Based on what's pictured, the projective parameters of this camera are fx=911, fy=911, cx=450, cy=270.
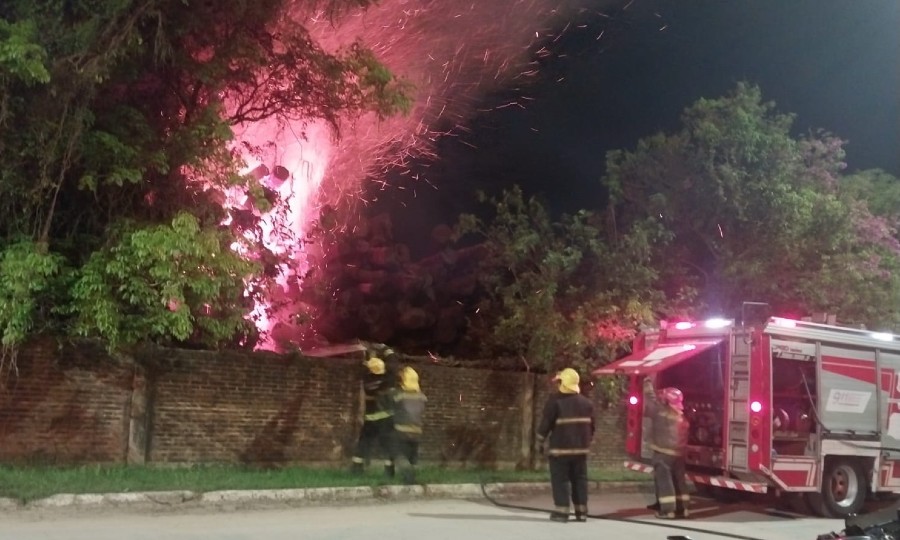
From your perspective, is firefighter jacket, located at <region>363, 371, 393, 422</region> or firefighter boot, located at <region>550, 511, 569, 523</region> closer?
firefighter boot, located at <region>550, 511, 569, 523</region>

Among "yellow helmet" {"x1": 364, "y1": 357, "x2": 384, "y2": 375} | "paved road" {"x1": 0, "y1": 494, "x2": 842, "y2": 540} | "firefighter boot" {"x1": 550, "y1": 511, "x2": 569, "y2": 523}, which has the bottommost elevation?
"paved road" {"x1": 0, "y1": 494, "x2": 842, "y2": 540}

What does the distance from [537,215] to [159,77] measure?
747 centimetres

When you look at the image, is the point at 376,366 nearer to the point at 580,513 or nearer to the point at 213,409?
the point at 213,409

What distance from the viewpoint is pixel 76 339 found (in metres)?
10.6

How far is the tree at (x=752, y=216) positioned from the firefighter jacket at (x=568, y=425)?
635 centimetres

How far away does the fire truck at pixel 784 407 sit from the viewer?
10.4m

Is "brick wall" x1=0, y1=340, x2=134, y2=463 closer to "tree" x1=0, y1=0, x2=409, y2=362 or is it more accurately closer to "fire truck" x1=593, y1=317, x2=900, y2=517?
"tree" x1=0, y1=0, x2=409, y2=362

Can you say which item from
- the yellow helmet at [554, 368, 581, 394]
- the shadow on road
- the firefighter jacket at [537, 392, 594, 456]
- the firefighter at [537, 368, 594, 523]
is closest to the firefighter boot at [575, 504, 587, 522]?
the firefighter at [537, 368, 594, 523]

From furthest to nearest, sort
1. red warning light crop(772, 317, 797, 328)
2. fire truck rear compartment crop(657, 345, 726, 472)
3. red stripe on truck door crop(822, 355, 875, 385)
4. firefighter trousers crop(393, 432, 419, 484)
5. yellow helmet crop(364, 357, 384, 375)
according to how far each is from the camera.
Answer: yellow helmet crop(364, 357, 384, 375)
firefighter trousers crop(393, 432, 419, 484)
fire truck rear compartment crop(657, 345, 726, 472)
red stripe on truck door crop(822, 355, 875, 385)
red warning light crop(772, 317, 797, 328)

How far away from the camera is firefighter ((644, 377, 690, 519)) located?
10102 mm

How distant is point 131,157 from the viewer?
400 inches

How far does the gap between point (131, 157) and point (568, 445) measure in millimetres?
5755

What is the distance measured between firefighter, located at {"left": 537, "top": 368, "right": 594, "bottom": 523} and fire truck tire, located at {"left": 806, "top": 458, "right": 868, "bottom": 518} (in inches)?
123

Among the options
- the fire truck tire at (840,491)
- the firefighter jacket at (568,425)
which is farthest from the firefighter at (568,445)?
the fire truck tire at (840,491)
